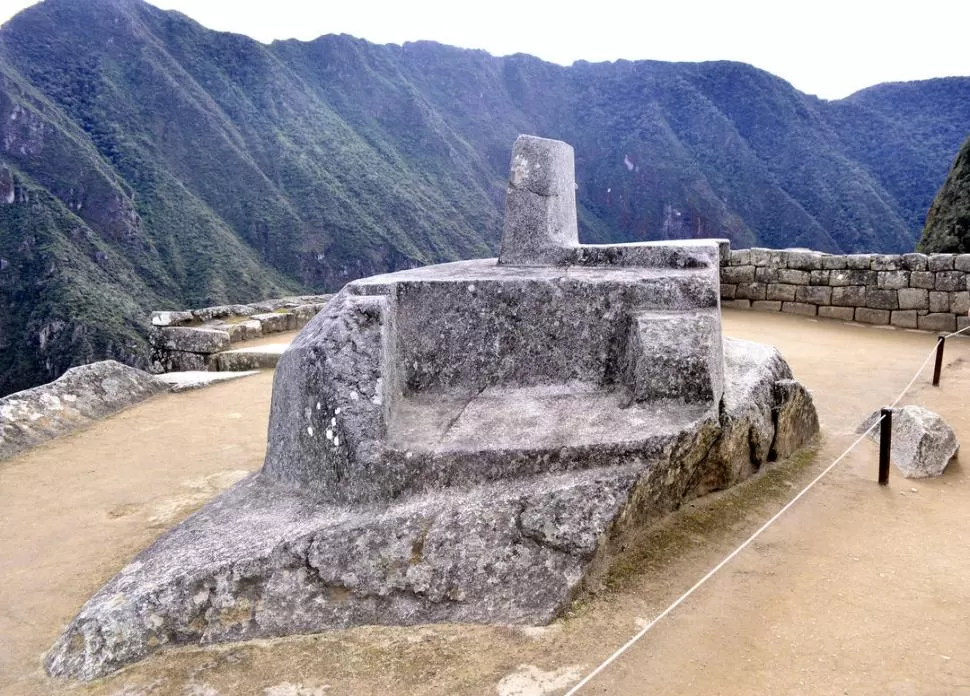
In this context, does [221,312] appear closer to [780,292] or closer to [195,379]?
[195,379]

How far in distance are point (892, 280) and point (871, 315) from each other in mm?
559

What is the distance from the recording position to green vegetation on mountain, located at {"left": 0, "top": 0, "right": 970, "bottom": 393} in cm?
3716

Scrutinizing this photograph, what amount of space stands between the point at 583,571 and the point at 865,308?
9081mm

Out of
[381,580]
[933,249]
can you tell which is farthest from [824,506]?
[933,249]

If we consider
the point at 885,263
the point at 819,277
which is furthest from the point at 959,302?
the point at 819,277

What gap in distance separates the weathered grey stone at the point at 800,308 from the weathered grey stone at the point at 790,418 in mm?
6535

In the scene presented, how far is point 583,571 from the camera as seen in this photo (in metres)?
2.47

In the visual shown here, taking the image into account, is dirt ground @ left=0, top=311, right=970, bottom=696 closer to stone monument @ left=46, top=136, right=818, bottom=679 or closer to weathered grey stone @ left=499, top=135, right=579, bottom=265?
stone monument @ left=46, top=136, right=818, bottom=679

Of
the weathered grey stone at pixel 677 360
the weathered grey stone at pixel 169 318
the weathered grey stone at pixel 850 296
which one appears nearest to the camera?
the weathered grey stone at pixel 677 360

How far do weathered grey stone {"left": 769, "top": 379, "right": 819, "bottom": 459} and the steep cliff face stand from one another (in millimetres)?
9767

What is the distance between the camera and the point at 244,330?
10.5 m

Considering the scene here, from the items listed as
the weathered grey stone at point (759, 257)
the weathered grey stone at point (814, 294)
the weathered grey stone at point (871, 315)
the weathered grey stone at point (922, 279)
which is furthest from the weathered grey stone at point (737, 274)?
the weathered grey stone at point (922, 279)

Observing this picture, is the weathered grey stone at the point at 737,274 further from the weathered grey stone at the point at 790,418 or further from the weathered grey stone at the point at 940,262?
the weathered grey stone at the point at 790,418

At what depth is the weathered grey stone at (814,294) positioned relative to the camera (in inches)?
397
